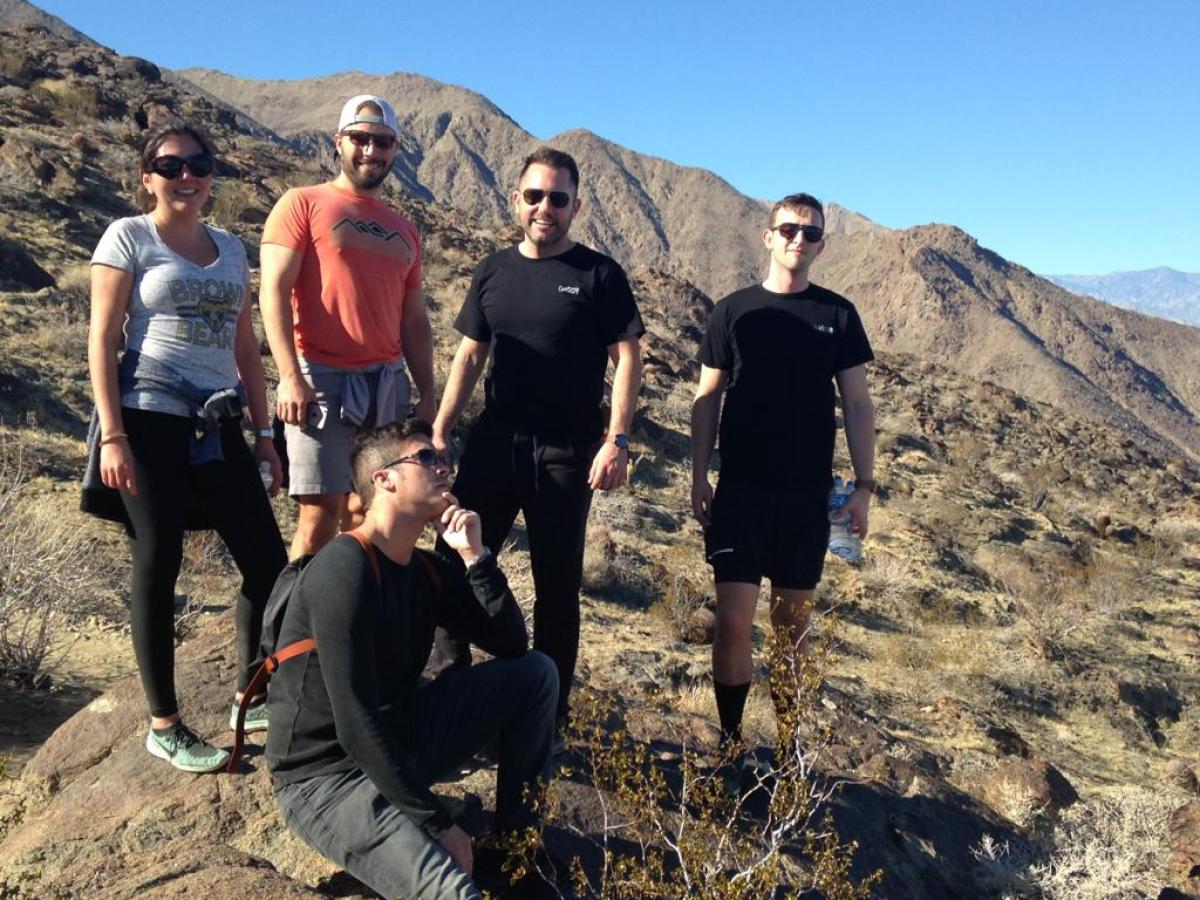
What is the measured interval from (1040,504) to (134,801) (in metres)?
15.7

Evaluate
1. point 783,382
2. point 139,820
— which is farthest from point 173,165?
point 783,382

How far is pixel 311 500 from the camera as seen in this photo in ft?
9.27

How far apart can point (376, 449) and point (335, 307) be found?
0.68 m

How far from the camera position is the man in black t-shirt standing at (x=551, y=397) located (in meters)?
2.92

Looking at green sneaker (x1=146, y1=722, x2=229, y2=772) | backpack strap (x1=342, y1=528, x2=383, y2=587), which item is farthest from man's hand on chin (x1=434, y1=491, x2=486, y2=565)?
green sneaker (x1=146, y1=722, x2=229, y2=772)

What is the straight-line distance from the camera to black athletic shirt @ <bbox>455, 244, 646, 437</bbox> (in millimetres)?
2926

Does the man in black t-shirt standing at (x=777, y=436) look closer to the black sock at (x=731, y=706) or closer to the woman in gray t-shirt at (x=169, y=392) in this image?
the black sock at (x=731, y=706)

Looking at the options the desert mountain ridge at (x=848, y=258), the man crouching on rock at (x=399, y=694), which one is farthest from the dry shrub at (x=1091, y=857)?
the desert mountain ridge at (x=848, y=258)

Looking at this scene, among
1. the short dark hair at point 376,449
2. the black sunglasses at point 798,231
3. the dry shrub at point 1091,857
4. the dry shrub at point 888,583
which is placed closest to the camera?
the short dark hair at point 376,449

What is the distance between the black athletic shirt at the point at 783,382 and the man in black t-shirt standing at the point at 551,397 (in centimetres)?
40

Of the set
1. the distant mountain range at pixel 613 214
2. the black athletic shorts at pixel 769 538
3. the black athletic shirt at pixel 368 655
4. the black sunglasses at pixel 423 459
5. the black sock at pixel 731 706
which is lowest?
the black sock at pixel 731 706

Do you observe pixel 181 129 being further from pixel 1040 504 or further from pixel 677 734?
pixel 1040 504

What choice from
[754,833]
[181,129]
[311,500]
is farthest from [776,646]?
[181,129]

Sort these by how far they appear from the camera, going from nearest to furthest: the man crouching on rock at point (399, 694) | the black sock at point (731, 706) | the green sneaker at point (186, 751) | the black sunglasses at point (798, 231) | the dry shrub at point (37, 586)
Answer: the man crouching on rock at point (399, 694) → the green sneaker at point (186, 751) → the black sunglasses at point (798, 231) → the black sock at point (731, 706) → the dry shrub at point (37, 586)
